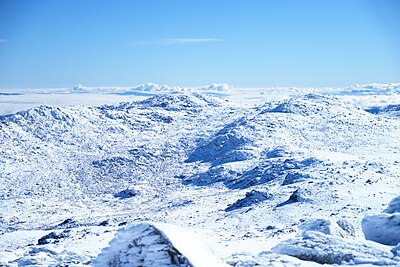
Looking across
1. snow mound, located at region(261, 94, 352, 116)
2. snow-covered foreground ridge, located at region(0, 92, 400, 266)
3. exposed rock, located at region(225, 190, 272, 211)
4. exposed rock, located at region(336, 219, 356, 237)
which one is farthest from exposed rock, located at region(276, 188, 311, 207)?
snow mound, located at region(261, 94, 352, 116)

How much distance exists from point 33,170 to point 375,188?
43931 mm

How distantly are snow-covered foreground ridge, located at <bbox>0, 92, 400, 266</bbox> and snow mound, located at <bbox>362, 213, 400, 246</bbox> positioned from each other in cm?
4

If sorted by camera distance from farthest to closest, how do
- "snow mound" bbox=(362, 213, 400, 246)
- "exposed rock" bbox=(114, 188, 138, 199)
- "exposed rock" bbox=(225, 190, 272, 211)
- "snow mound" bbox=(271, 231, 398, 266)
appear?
"exposed rock" bbox=(114, 188, 138, 199) → "exposed rock" bbox=(225, 190, 272, 211) → "snow mound" bbox=(362, 213, 400, 246) → "snow mound" bbox=(271, 231, 398, 266)

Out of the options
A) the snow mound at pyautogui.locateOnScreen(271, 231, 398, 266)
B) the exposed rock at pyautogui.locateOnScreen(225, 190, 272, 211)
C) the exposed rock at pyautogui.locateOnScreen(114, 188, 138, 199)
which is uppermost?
the snow mound at pyautogui.locateOnScreen(271, 231, 398, 266)

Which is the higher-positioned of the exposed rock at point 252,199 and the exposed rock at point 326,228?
the exposed rock at point 326,228

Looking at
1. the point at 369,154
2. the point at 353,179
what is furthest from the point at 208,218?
the point at 369,154

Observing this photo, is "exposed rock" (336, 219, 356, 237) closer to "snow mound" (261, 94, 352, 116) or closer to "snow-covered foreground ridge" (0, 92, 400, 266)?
"snow-covered foreground ridge" (0, 92, 400, 266)

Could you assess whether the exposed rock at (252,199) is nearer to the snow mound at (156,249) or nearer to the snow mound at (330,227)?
the snow mound at (330,227)

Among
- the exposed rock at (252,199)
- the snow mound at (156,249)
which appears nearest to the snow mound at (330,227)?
the snow mound at (156,249)

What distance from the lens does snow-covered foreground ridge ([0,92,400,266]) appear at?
43.4ft

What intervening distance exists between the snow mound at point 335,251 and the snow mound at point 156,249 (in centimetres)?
317

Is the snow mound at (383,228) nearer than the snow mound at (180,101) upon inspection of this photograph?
Yes

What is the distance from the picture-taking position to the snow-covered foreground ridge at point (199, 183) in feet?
→ 43.4

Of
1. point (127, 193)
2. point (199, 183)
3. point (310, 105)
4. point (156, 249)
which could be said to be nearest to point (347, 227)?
point (156, 249)
